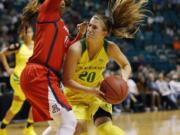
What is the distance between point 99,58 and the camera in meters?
4.86

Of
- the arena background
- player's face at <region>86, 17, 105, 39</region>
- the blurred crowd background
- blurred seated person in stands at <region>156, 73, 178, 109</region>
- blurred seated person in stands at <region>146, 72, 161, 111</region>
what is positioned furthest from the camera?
blurred seated person in stands at <region>156, 73, 178, 109</region>

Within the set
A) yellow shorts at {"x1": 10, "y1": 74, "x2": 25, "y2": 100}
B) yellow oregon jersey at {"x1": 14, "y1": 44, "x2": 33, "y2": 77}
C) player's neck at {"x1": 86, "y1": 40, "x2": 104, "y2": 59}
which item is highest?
player's neck at {"x1": 86, "y1": 40, "x2": 104, "y2": 59}

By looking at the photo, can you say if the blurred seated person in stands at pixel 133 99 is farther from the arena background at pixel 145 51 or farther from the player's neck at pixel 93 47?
the player's neck at pixel 93 47

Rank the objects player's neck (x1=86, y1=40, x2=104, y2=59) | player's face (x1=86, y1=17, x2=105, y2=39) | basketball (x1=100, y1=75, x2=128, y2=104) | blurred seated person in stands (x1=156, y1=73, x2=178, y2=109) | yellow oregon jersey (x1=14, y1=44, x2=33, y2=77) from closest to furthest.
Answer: basketball (x1=100, y1=75, x2=128, y2=104)
player's face (x1=86, y1=17, x2=105, y2=39)
player's neck (x1=86, y1=40, x2=104, y2=59)
yellow oregon jersey (x1=14, y1=44, x2=33, y2=77)
blurred seated person in stands (x1=156, y1=73, x2=178, y2=109)

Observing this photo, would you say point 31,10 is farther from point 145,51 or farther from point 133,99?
point 145,51

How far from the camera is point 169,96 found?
15.1 metres

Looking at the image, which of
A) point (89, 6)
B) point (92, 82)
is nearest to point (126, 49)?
point (89, 6)

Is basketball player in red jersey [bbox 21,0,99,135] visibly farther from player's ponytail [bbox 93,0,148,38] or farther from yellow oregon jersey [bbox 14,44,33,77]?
yellow oregon jersey [bbox 14,44,33,77]

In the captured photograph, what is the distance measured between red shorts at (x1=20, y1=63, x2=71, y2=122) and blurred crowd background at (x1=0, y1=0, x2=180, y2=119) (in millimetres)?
6649

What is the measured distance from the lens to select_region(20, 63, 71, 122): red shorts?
428cm

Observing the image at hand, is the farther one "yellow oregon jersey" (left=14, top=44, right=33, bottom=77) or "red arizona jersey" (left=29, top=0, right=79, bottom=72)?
"yellow oregon jersey" (left=14, top=44, right=33, bottom=77)

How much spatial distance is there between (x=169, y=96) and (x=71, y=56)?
35.8ft

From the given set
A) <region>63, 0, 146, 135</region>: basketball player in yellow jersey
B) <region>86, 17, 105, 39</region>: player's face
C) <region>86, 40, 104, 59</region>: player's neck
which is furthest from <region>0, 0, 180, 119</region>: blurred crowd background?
<region>86, 17, 105, 39</region>: player's face

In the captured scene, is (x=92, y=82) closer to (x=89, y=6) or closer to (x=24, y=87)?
(x=24, y=87)
